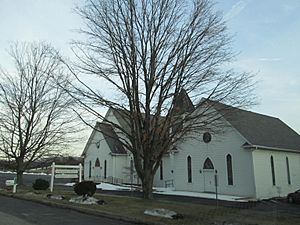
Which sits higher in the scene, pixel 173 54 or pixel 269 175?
pixel 173 54

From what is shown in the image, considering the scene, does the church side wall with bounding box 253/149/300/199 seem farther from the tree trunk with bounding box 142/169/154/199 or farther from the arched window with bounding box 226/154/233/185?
the tree trunk with bounding box 142/169/154/199

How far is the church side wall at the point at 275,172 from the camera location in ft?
94.7

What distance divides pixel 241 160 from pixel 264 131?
250 inches

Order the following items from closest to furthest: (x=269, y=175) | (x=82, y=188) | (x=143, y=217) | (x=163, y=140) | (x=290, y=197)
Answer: (x=143, y=217) < (x=82, y=188) < (x=163, y=140) < (x=290, y=197) < (x=269, y=175)

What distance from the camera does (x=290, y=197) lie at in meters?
26.2

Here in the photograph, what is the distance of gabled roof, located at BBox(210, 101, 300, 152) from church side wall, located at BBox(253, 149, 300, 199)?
0.77 m

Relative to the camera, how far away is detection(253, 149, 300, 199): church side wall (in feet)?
94.7

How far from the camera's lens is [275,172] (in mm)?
31156

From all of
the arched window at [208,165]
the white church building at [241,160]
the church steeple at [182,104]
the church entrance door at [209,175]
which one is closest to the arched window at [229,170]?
the white church building at [241,160]

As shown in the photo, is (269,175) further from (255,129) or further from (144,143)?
(144,143)

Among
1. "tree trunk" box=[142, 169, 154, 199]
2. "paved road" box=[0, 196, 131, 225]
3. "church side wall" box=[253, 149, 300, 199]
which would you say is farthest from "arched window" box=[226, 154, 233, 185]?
"paved road" box=[0, 196, 131, 225]

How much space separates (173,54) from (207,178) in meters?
15.7

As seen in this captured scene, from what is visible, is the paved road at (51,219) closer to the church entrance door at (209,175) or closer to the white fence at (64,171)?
the white fence at (64,171)

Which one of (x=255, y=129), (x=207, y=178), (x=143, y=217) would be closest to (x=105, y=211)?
(x=143, y=217)
